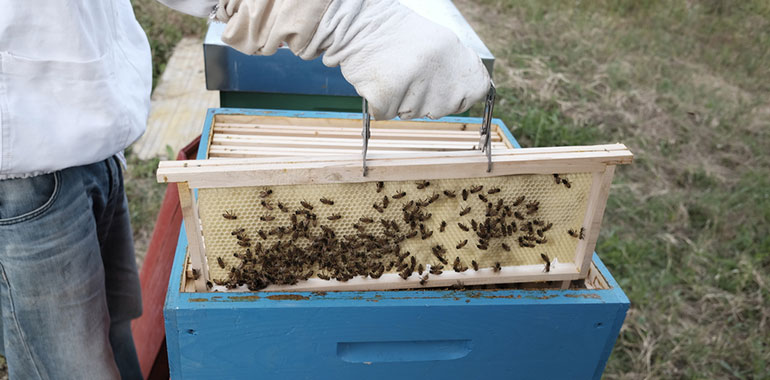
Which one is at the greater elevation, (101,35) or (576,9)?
(101,35)

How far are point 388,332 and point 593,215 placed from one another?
0.55 m

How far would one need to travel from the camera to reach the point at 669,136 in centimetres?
456

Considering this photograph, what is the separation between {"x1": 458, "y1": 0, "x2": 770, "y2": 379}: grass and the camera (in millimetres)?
2873

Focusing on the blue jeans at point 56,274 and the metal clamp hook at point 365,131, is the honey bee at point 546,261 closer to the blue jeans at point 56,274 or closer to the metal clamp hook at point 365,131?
the metal clamp hook at point 365,131

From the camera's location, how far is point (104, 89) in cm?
128

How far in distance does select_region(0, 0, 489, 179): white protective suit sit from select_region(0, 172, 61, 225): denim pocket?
0.10 ft

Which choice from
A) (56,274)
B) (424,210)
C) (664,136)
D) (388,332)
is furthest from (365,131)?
(664,136)

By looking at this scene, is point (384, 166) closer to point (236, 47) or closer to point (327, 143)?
point (236, 47)

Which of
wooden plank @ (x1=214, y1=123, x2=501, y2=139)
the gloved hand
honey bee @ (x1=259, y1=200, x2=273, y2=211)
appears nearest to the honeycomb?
honey bee @ (x1=259, y1=200, x2=273, y2=211)

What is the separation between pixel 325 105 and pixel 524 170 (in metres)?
1.26

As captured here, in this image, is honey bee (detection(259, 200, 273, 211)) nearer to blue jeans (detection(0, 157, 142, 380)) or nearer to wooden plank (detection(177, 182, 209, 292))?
wooden plank (detection(177, 182, 209, 292))

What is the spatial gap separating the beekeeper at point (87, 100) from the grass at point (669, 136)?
2187 mm

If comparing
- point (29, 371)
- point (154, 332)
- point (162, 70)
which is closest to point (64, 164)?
point (29, 371)

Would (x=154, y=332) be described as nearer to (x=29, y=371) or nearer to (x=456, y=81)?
(x=29, y=371)
